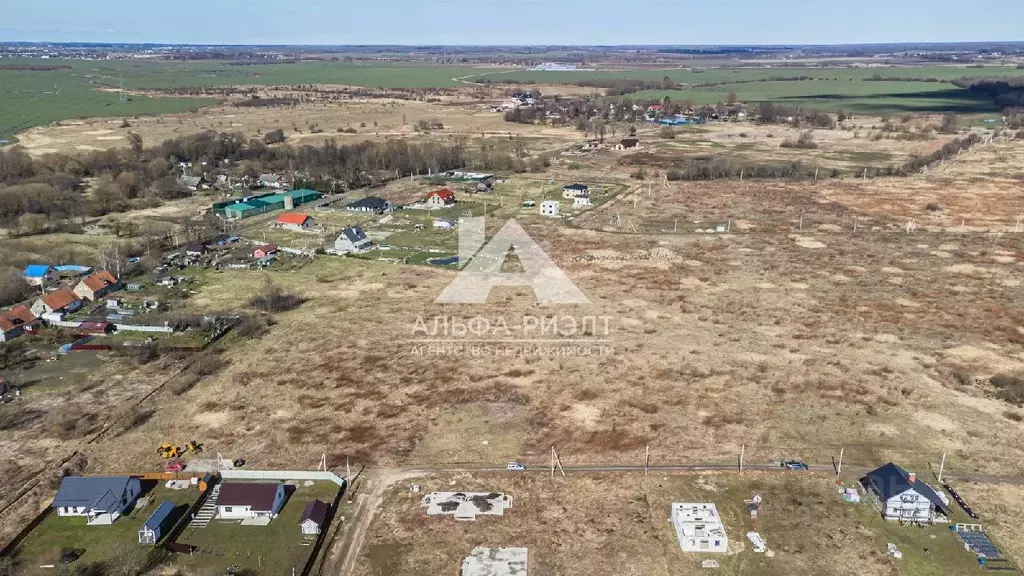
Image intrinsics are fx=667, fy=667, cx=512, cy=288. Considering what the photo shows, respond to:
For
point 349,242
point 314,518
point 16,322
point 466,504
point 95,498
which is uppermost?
point 349,242

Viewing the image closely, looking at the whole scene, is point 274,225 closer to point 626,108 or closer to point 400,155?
point 400,155

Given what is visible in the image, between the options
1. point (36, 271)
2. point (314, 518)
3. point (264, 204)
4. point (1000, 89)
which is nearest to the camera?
point (314, 518)

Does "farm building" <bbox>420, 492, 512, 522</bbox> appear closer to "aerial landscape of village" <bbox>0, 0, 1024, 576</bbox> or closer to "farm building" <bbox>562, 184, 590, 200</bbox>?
"aerial landscape of village" <bbox>0, 0, 1024, 576</bbox>

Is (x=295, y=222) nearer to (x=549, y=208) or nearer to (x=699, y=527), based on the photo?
(x=549, y=208)

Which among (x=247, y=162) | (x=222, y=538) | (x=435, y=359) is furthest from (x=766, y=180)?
(x=222, y=538)

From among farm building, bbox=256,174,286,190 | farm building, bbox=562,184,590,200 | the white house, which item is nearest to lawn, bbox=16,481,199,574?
the white house

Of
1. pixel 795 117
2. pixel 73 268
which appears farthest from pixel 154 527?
pixel 795 117

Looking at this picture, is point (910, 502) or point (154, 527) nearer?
point (154, 527)
